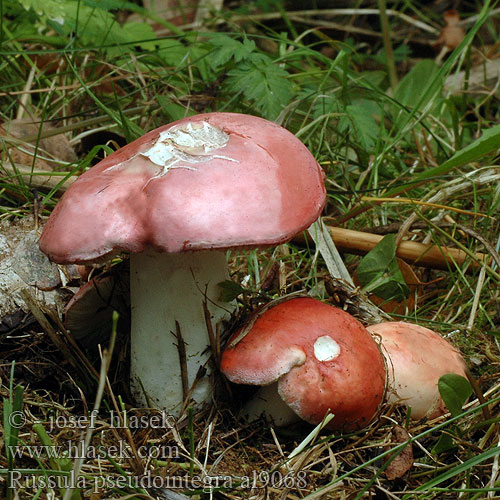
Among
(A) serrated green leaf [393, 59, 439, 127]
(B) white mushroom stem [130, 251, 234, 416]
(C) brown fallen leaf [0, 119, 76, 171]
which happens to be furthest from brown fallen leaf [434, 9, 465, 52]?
(B) white mushroom stem [130, 251, 234, 416]

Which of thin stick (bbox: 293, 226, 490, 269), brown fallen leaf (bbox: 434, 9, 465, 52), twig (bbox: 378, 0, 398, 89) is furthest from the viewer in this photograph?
brown fallen leaf (bbox: 434, 9, 465, 52)

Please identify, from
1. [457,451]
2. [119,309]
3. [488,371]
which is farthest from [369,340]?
[119,309]

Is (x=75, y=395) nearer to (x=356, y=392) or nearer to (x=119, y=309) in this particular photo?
(x=119, y=309)

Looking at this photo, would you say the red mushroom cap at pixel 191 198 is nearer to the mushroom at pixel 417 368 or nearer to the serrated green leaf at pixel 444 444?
the mushroom at pixel 417 368

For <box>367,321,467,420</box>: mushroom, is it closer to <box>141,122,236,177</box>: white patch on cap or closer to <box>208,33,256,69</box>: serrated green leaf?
<box>141,122,236,177</box>: white patch on cap

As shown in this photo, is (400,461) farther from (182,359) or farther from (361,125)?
(361,125)

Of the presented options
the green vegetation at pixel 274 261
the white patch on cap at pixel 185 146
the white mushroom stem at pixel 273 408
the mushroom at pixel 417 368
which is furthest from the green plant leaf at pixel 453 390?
the white patch on cap at pixel 185 146

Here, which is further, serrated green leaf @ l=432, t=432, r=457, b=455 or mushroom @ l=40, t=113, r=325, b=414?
serrated green leaf @ l=432, t=432, r=457, b=455
